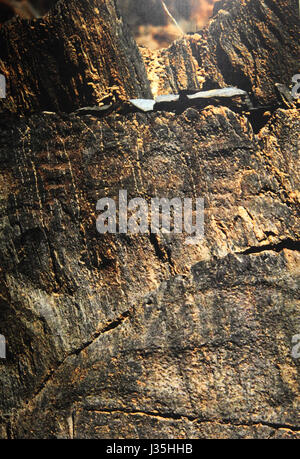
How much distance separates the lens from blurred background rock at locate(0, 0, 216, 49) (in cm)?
255

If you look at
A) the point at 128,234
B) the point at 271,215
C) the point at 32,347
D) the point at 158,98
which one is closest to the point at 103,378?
the point at 32,347

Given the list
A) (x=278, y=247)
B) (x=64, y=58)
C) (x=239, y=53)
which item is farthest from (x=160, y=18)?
(x=278, y=247)

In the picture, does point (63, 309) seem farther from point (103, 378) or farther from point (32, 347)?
point (103, 378)

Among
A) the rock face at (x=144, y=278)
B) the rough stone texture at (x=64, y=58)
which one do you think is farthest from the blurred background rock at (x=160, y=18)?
the rock face at (x=144, y=278)

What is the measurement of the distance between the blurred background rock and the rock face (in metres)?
0.79

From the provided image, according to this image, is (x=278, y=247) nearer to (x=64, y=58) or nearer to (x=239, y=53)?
(x=239, y=53)

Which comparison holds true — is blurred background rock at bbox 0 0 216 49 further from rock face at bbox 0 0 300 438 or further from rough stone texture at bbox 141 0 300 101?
rock face at bbox 0 0 300 438

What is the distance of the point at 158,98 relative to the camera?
237 centimetres

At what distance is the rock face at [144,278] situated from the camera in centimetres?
219

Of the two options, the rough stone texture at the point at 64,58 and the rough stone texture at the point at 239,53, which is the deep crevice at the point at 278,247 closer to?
the rough stone texture at the point at 239,53

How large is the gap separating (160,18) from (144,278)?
6.37 feet

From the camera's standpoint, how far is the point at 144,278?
2279 mm

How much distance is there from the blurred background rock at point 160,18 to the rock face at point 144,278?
0.79 meters

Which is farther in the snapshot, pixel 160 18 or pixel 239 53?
pixel 160 18
